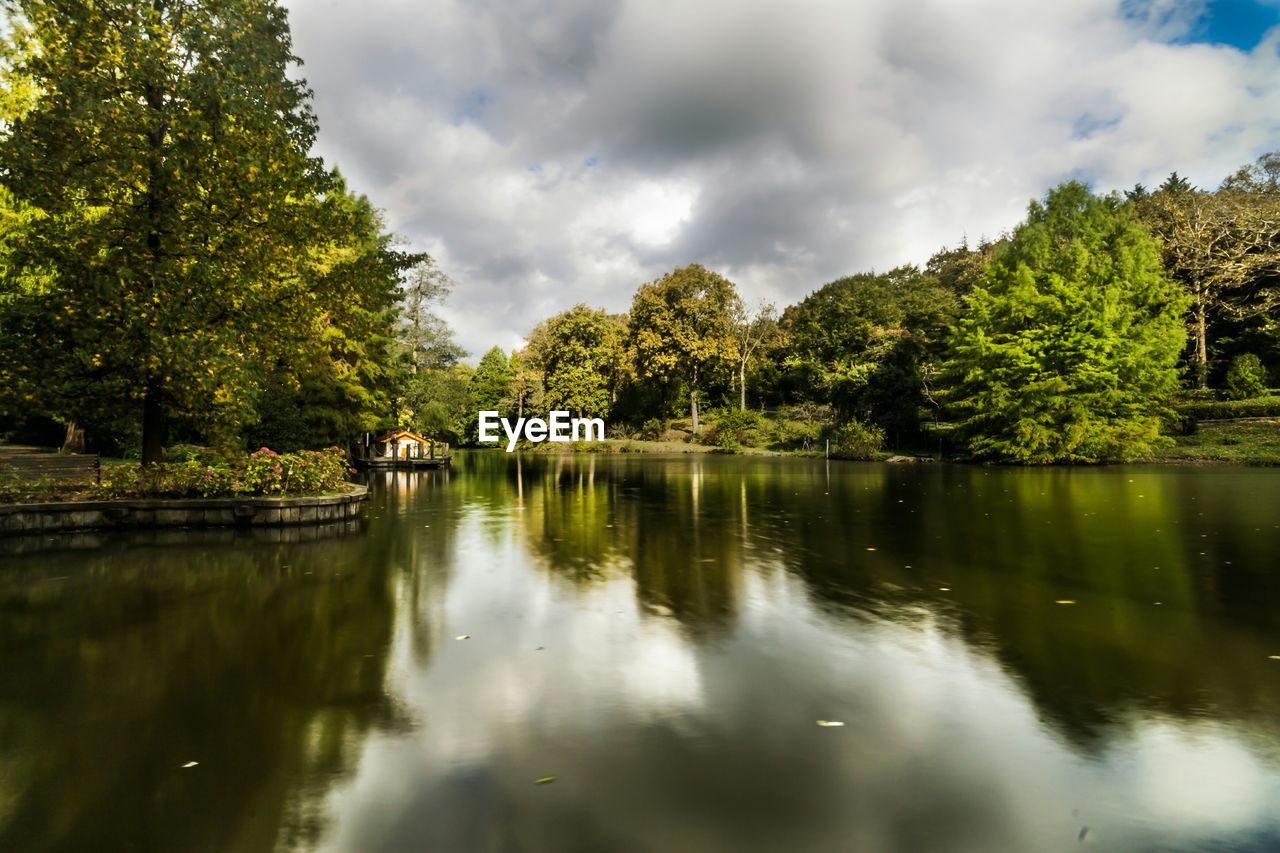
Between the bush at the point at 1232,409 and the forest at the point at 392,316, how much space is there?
104 mm

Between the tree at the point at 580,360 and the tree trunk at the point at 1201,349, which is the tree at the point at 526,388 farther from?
the tree trunk at the point at 1201,349

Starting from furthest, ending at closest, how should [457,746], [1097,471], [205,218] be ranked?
[1097,471] < [205,218] < [457,746]

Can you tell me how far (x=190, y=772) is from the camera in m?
3.48

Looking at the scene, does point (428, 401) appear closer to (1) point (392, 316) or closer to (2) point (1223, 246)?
(1) point (392, 316)

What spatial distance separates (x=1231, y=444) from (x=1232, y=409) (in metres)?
3.45

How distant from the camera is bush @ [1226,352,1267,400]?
3588 centimetres

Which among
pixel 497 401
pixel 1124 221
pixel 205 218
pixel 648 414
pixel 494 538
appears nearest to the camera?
pixel 494 538

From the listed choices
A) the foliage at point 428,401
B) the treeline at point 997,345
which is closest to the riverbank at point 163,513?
the foliage at point 428,401

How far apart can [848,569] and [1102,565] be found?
341 centimetres

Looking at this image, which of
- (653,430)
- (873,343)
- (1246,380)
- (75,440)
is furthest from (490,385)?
(1246,380)

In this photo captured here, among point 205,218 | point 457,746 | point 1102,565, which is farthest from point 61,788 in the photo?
point 205,218

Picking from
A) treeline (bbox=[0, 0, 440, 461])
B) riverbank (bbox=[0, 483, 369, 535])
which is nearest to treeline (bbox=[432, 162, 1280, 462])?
treeline (bbox=[0, 0, 440, 461])

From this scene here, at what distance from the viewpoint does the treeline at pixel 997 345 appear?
3170 centimetres

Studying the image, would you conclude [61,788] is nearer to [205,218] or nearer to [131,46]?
[205,218]
